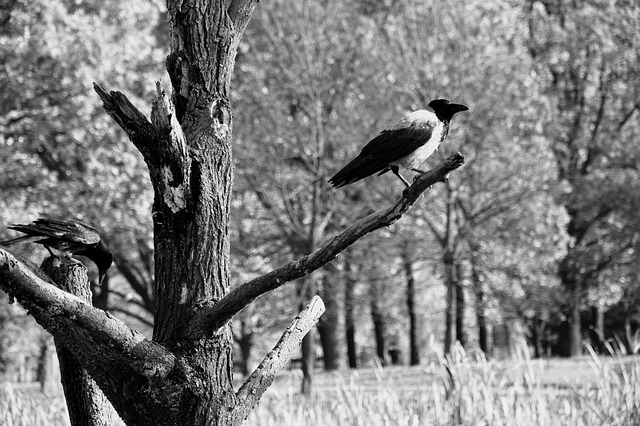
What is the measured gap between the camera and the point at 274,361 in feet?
9.23

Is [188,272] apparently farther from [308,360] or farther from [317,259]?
[308,360]

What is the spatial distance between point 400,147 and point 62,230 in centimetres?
147

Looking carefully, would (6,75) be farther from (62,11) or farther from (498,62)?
(498,62)

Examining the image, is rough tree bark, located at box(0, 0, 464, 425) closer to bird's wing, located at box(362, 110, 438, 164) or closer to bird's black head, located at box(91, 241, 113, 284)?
bird's wing, located at box(362, 110, 438, 164)

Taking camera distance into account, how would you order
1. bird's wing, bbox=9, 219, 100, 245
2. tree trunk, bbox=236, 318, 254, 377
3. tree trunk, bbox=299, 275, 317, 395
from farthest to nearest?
tree trunk, bbox=236, 318, 254, 377
tree trunk, bbox=299, 275, 317, 395
bird's wing, bbox=9, 219, 100, 245

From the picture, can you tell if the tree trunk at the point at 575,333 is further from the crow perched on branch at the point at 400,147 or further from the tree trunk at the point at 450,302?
the crow perched on branch at the point at 400,147

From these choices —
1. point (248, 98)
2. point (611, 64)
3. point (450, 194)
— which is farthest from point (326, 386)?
point (611, 64)

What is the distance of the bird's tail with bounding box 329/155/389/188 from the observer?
3283 millimetres

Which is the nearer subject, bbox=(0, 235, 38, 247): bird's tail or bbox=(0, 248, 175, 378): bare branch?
bbox=(0, 248, 175, 378): bare branch

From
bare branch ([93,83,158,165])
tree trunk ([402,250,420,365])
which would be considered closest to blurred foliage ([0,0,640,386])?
tree trunk ([402,250,420,365])

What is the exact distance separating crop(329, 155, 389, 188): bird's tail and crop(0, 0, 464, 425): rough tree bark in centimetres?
50

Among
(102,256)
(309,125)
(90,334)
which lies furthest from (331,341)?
(90,334)

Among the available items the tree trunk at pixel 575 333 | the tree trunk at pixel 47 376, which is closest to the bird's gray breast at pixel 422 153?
the tree trunk at pixel 47 376

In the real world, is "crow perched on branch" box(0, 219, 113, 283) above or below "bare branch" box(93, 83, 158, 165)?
below
